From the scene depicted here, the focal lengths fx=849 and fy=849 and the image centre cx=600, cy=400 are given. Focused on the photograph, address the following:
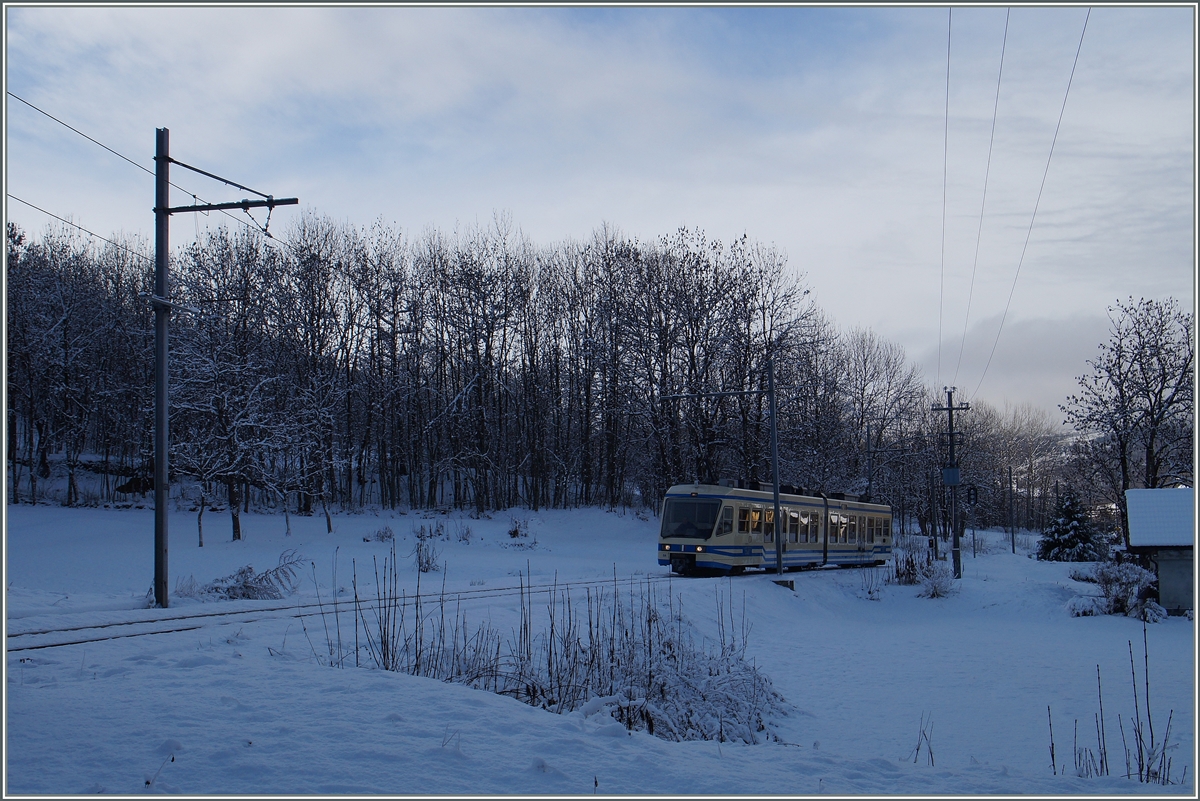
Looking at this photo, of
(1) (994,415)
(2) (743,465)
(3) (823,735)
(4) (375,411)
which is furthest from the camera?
(1) (994,415)

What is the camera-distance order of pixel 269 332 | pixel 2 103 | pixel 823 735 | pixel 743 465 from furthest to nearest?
pixel 743 465 < pixel 269 332 < pixel 823 735 < pixel 2 103

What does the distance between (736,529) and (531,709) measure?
779 inches

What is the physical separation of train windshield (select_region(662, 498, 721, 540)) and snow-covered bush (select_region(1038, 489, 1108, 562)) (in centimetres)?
3441

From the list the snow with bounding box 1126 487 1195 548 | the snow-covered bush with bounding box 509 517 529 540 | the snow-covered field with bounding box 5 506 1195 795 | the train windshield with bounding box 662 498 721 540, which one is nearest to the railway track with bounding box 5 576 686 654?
the snow-covered field with bounding box 5 506 1195 795

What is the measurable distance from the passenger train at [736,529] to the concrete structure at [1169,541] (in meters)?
10.3

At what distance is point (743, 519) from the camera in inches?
1064

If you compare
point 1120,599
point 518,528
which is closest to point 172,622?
point 1120,599

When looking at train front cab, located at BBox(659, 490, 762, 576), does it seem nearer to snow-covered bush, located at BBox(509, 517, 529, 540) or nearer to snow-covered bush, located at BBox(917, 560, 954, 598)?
snow-covered bush, located at BBox(917, 560, 954, 598)

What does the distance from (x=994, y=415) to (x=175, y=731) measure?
95.0 m

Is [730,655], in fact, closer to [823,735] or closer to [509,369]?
[823,735]

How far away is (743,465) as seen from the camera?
4550cm

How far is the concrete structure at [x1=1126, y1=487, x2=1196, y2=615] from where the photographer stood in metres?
22.7

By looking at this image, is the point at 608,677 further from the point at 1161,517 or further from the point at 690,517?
the point at 1161,517

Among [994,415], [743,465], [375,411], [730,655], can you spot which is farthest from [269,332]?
[994,415]
